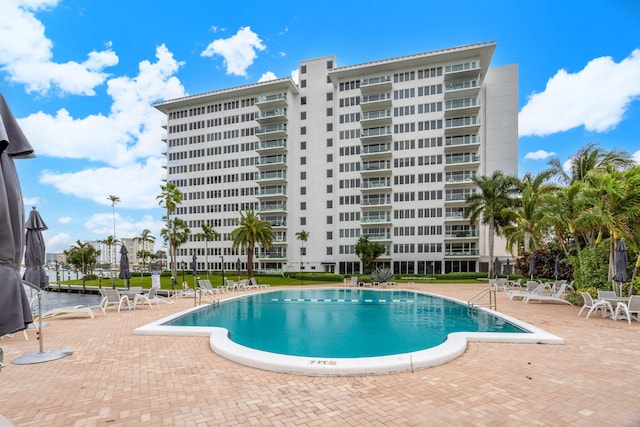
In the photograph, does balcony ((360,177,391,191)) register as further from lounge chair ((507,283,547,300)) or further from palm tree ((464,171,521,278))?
lounge chair ((507,283,547,300))

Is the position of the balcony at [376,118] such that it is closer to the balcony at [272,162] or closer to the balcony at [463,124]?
the balcony at [463,124]

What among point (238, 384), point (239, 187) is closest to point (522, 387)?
point (238, 384)

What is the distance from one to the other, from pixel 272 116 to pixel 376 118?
16.8 m

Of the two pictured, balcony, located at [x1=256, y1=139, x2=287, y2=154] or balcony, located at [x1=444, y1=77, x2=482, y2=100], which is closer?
balcony, located at [x1=444, y1=77, x2=482, y2=100]

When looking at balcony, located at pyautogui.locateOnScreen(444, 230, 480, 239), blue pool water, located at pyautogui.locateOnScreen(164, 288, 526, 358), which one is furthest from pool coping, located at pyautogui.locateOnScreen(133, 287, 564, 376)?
balcony, located at pyautogui.locateOnScreen(444, 230, 480, 239)

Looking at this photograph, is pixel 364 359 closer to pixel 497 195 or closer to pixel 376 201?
pixel 497 195

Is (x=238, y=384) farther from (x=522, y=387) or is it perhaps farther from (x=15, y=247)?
(x=522, y=387)

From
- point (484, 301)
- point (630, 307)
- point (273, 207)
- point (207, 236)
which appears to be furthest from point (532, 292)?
point (207, 236)

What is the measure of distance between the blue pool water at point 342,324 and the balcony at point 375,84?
38.3 m

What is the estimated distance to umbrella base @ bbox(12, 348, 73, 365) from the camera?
21.9ft

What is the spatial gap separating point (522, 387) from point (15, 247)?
686 centimetres

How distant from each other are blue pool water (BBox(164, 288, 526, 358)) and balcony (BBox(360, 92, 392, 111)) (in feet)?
121

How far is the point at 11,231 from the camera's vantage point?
290 cm

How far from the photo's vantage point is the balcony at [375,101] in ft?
161
